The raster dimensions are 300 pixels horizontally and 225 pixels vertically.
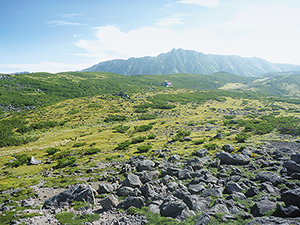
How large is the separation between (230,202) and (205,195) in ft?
5.92

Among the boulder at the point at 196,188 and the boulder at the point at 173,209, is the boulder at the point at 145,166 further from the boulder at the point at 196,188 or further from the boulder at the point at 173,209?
the boulder at the point at 173,209

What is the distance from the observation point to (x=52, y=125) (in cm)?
4759

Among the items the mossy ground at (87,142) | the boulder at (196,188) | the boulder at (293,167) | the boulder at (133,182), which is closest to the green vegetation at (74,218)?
the boulder at (133,182)

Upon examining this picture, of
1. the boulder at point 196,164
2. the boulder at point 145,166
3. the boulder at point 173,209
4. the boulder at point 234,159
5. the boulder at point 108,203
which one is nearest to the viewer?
the boulder at point 173,209

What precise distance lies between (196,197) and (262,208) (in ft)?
13.0

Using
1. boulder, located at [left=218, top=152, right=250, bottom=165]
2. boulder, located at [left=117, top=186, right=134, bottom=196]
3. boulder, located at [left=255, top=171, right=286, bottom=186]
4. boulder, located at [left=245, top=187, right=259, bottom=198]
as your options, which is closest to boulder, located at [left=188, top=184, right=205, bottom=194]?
boulder, located at [left=245, top=187, right=259, bottom=198]

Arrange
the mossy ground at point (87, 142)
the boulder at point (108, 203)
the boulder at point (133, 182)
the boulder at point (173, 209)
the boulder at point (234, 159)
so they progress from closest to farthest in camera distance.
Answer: the boulder at point (173, 209) → the boulder at point (108, 203) → the boulder at point (133, 182) → the boulder at point (234, 159) → the mossy ground at point (87, 142)

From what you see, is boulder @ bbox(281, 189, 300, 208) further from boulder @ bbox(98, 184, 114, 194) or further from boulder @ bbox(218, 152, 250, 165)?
boulder @ bbox(98, 184, 114, 194)

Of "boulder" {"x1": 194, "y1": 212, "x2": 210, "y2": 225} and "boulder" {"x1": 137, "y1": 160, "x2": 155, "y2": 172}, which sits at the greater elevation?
"boulder" {"x1": 194, "y1": 212, "x2": 210, "y2": 225}

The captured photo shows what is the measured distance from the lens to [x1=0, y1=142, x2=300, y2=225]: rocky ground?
8742mm

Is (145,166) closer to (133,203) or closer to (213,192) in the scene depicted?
(133,203)

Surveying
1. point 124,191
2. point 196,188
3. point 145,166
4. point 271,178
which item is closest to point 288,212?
point 271,178

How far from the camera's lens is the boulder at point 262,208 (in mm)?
8691

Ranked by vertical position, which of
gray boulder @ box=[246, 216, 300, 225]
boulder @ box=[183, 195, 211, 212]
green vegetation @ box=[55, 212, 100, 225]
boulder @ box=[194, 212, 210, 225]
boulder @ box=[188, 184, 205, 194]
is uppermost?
gray boulder @ box=[246, 216, 300, 225]
